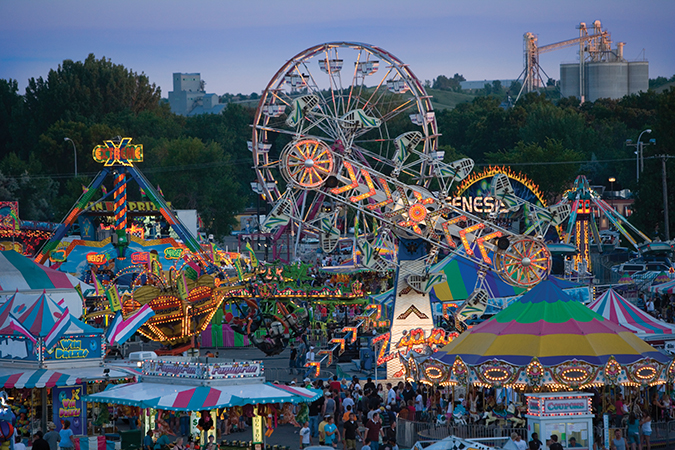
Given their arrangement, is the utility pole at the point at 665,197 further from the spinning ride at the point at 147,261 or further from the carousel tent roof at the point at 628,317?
the carousel tent roof at the point at 628,317

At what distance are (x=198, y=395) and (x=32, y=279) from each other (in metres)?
17.8

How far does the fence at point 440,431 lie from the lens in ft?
70.3

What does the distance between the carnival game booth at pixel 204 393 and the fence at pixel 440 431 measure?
2624 millimetres

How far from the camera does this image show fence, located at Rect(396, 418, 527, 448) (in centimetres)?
2144

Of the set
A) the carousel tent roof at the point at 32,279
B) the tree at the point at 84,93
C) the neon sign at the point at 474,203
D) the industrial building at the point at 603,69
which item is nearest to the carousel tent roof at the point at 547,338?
the carousel tent roof at the point at 32,279

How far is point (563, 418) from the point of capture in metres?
20.9

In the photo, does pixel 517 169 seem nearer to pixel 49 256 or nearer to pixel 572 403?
pixel 49 256

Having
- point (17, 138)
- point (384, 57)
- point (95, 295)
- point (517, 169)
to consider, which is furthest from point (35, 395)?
point (17, 138)

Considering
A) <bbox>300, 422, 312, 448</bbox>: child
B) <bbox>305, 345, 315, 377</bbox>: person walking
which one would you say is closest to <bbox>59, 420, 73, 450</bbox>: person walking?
<bbox>300, 422, 312, 448</bbox>: child

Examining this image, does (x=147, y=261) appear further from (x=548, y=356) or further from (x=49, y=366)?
(x=548, y=356)

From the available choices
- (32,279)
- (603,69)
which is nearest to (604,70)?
(603,69)

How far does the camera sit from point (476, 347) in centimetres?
2291

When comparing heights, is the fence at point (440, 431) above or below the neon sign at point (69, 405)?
below

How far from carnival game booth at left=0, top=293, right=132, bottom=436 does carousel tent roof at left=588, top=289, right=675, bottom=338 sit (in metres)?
12.6
